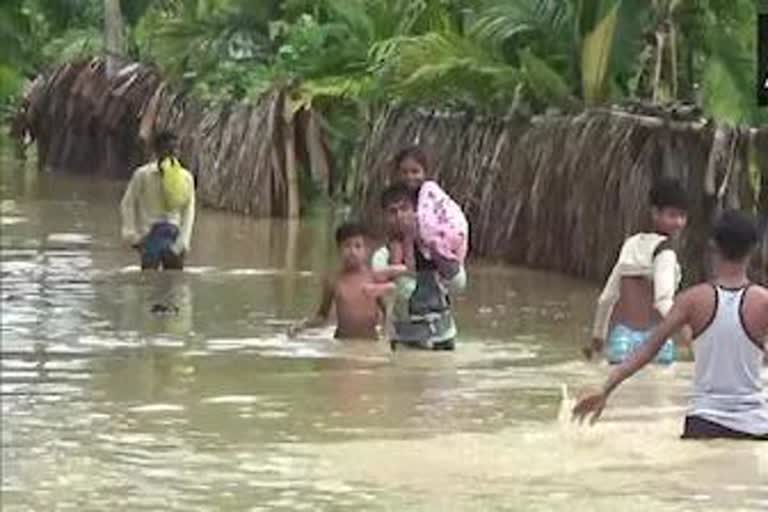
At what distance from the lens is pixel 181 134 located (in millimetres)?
29875

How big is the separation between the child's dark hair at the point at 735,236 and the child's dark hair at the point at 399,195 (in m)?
4.21

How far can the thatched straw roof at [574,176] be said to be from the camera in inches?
621

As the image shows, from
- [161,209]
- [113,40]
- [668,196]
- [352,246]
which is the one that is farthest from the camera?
[113,40]

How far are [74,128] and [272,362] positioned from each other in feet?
86.0

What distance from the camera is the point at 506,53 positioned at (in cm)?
1980

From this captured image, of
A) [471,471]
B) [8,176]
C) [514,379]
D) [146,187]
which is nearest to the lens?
[471,471]

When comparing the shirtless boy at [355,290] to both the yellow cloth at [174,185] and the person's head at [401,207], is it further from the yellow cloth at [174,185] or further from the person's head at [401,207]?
the yellow cloth at [174,185]

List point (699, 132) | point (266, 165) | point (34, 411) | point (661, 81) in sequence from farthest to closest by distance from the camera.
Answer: point (266, 165) < point (661, 81) < point (699, 132) < point (34, 411)

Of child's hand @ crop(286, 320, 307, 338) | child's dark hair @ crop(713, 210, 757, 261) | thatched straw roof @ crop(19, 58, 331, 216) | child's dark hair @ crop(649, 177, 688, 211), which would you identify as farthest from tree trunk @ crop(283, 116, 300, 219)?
child's dark hair @ crop(713, 210, 757, 261)

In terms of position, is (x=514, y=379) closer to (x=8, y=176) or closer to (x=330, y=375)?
(x=330, y=375)

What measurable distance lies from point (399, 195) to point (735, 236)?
435 centimetres

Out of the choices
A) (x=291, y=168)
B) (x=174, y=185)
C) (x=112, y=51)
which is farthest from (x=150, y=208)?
(x=112, y=51)

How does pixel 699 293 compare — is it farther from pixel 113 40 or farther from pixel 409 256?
pixel 113 40

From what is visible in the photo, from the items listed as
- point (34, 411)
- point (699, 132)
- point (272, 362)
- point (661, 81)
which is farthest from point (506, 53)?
point (34, 411)
